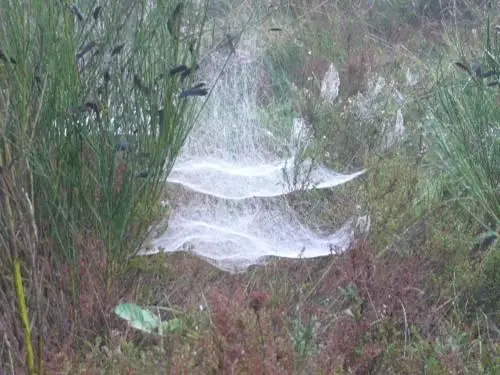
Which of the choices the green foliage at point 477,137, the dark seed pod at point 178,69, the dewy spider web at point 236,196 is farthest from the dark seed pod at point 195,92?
the green foliage at point 477,137

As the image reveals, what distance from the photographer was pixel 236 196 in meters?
4.39

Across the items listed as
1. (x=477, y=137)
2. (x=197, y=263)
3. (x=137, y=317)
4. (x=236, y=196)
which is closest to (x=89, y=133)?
(x=137, y=317)

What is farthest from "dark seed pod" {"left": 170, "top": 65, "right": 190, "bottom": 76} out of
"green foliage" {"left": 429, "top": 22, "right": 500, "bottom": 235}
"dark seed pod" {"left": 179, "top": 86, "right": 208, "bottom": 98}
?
"green foliage" {"left": 429, "top": 22, "right": 500, "bottom": 235}

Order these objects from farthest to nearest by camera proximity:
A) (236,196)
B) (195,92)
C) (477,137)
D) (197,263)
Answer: (236,196) → (197,263) → (477,137) → (195,92)

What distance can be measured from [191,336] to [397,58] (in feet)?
16.6

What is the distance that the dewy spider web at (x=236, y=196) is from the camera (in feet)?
13.4

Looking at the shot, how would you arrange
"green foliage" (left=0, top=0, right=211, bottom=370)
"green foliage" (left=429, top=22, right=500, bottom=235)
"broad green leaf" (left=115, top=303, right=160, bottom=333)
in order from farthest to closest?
"green foliage" (left=429, top=22, right=500, bottom=235) → "broad green leaf" (left=115, top=303, right=160, bottom=333) → "green foliage" (left=0, top=0, right=211, bottom=370)

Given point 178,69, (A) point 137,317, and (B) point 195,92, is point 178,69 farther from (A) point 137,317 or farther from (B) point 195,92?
(A) point 137,317

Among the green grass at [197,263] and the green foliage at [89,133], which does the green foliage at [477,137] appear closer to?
the green grass at [197,263]

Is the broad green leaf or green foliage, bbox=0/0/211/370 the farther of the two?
the broad green leaf

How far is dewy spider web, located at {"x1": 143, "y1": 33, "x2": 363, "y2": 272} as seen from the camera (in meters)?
4.09

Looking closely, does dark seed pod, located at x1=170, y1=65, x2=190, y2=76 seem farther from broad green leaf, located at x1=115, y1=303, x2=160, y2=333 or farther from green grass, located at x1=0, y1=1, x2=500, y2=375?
broad green leaf, located at x1=115, y1=303, x2=160, y2=333

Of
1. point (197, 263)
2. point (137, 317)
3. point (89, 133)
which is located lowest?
Result: point (197, 263)

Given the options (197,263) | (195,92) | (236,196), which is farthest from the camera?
(236,196)
